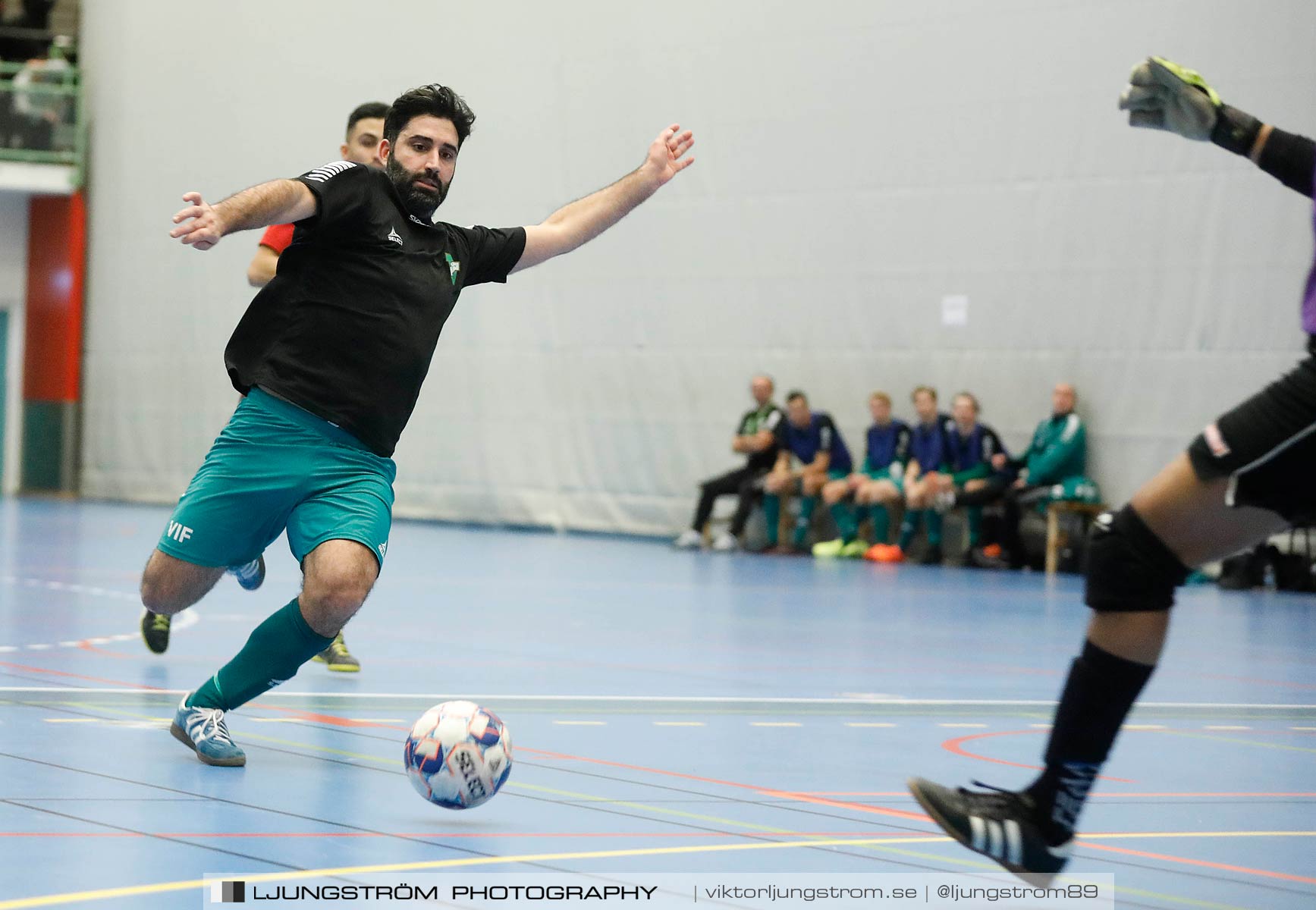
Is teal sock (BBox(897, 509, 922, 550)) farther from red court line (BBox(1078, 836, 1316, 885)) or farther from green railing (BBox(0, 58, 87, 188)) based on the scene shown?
green railing (BBox(0, 58, 87, 188))

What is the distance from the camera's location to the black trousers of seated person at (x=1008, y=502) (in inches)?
682

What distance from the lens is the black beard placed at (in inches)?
219

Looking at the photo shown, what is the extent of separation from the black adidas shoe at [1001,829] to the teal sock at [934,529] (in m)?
14.4

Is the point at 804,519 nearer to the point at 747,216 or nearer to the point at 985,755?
the point at 747,216

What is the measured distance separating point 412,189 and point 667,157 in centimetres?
114

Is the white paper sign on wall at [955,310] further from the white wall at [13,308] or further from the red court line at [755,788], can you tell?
the white wall at [13,308]

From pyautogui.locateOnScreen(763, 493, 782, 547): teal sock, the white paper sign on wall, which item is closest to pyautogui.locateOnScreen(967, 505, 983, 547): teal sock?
the white paper sign on wall

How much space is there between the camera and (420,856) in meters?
4.12

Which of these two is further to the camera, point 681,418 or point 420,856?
point 681,418

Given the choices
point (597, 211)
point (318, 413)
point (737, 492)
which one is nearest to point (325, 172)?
point (318, 413)

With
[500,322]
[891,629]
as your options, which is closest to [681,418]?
[500,322]

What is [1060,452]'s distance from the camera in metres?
17.0

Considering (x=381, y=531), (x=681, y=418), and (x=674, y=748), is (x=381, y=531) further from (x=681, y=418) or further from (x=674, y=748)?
(x=681, y=418)

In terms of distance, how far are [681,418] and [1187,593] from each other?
7639 millimetres
